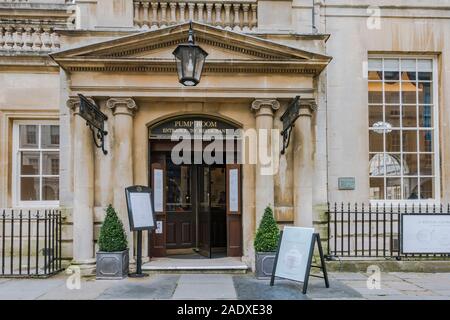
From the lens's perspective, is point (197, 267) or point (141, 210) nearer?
point (141, 210)

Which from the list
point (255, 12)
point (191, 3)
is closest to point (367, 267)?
point (255, 12)

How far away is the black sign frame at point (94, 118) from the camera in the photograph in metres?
8.60

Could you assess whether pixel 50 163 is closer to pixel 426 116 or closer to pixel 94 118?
pixel 94 118

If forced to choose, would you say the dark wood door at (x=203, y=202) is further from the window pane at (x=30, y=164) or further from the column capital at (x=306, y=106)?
the window pane at (x=30, y=164)

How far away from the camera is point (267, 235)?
8.89 metres

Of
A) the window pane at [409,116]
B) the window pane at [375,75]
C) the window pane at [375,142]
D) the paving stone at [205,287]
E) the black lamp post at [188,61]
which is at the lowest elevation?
the paving stone at [205,287]

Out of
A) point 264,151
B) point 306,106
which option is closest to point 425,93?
point 306,106

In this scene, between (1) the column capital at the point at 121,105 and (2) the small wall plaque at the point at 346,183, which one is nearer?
(1) the column capital at the point at 121,105

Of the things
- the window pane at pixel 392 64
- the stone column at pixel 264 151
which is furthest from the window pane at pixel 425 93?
the stone column at pixel 264 151

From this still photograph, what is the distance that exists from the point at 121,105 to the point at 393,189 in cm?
653

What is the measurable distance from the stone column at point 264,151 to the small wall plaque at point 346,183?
1774 millimetres

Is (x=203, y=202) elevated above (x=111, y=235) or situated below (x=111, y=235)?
above

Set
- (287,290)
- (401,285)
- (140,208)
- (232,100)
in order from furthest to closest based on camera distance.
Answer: (232,100), (140,208), (401,285), (287,290)

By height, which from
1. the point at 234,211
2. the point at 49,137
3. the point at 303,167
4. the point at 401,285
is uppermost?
the point at 49,137
